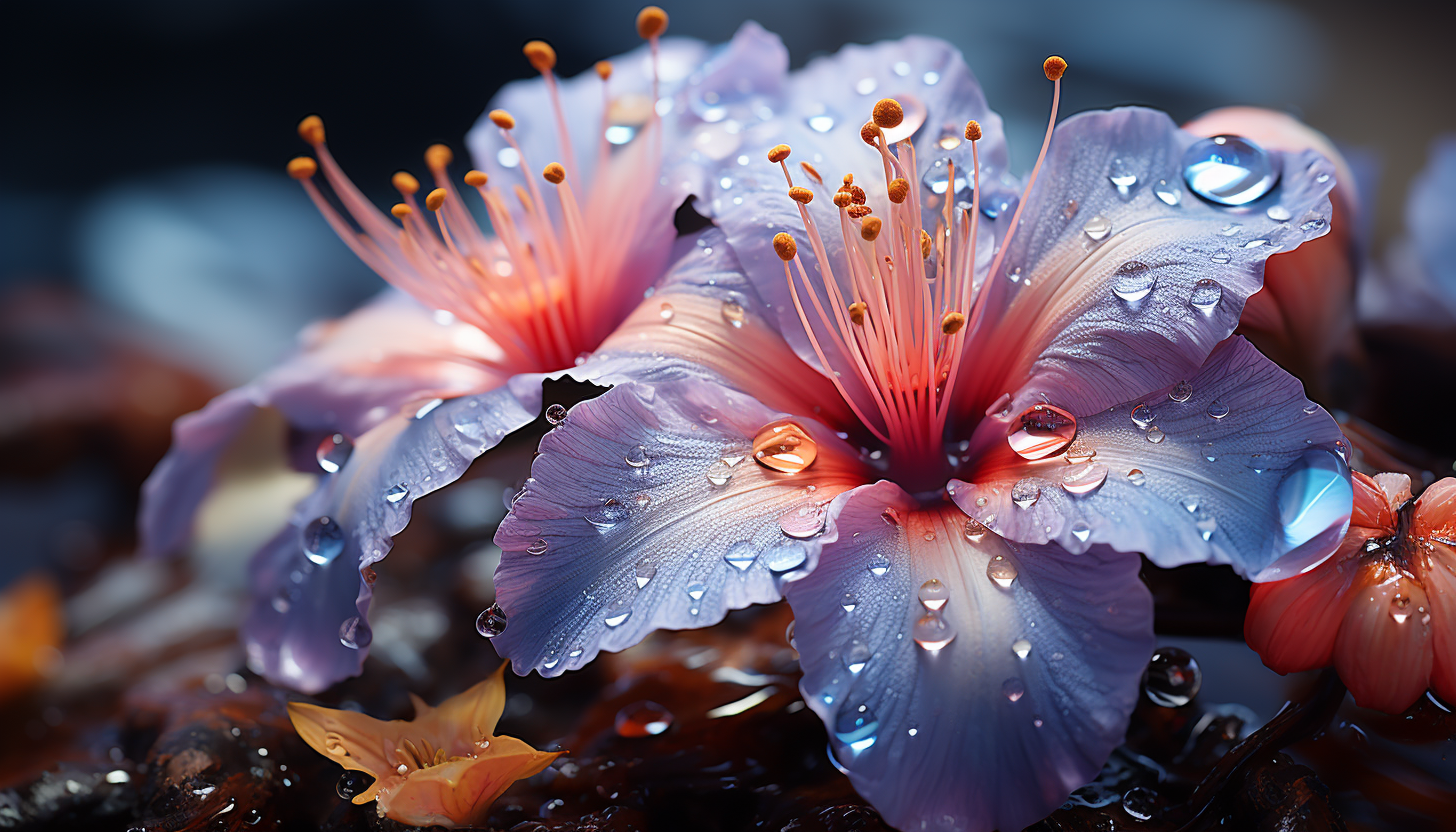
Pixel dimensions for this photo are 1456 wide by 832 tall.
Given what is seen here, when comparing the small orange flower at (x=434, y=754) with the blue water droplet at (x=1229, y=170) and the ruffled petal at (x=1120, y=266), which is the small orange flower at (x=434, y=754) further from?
the blue water droplet at (x=1229, y=170)

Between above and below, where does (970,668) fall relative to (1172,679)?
above

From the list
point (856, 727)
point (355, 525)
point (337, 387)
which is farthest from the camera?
point (337, 387)

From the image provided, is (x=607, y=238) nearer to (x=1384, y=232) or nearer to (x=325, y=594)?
(x=325, y=594)

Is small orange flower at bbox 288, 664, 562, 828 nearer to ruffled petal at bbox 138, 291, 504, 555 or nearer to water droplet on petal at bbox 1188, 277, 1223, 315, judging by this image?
ruffled petal at bbox 138, 291, 504, 555

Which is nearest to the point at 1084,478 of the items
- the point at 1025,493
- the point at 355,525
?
the point at 1025,493

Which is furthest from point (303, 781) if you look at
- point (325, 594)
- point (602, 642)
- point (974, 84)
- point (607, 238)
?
point (974, 84)

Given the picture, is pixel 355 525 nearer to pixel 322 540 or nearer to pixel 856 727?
pixel 322 540

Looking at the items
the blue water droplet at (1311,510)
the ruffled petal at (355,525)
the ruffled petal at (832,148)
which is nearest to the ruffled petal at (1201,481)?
the blue water droplet at (1311,510)
